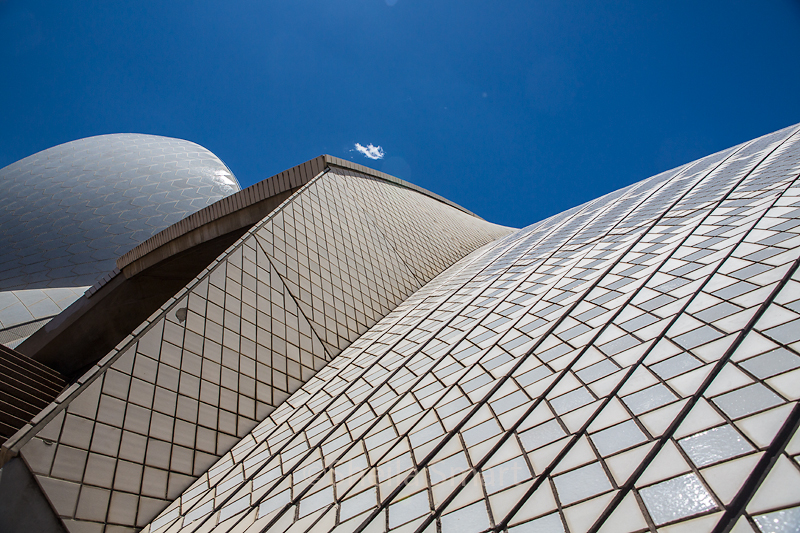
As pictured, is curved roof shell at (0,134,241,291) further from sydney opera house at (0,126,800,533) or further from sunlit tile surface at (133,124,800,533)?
sunlit tile surface at (133,124,800,533)

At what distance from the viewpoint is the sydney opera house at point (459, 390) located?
2010 millimetres

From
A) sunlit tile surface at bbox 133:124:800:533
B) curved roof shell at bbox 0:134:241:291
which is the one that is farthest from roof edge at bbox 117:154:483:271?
curved roof shell at bbox 0:134:241:291

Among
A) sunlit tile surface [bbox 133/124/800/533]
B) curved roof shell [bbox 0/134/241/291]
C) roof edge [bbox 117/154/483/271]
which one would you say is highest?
curved roof shell [bbox 0/134/241/291]

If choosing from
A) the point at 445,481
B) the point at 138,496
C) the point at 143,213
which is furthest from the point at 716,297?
the point at 143,213

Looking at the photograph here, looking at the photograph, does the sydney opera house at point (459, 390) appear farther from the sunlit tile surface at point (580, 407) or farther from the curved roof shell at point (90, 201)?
the curved roof shell at point (90, 201)

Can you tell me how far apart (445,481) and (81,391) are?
345cm

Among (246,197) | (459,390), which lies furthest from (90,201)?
(459,390)

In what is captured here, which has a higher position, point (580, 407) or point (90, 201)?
point (90, 201)

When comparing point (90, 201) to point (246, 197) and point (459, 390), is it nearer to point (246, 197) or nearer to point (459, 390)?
point (246, 197)

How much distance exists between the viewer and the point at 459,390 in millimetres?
3422

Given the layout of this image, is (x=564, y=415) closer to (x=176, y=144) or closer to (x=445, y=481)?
(x=445, y=481)

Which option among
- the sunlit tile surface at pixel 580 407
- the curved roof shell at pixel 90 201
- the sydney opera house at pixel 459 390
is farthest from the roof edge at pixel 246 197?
the curved roof shell at pixel 90 201

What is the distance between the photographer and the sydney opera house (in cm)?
201

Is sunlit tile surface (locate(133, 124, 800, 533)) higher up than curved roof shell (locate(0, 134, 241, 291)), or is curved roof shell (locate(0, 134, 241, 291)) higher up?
curved roof shell (locate(0, 134, 241, 291))
